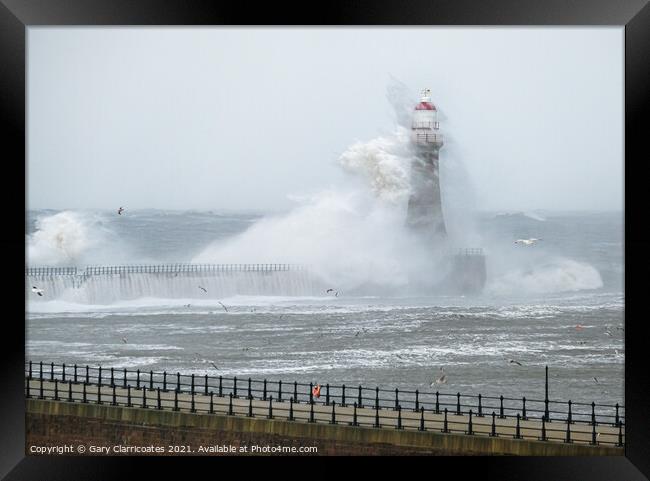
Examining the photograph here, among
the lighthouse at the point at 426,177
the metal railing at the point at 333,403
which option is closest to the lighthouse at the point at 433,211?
the lighthouse at the point at 426,177

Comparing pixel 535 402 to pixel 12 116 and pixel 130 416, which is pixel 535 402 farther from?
pixel 12 116

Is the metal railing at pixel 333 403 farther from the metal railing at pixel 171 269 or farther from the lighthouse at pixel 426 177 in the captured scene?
the lighthouse at pixel 426 177

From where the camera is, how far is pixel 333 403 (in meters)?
12.6

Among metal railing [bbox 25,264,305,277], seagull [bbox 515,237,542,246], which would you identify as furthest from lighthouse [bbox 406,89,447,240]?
metal railing [bbox 25,264,305,277]

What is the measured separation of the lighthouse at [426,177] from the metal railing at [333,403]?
1628 millimetres

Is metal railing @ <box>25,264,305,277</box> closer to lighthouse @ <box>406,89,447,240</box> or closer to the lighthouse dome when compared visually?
lighthouse @ <box>406,89,447,240</box>

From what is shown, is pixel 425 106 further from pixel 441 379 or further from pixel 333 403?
pixel 333 403

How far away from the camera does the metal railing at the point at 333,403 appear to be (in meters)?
12.5

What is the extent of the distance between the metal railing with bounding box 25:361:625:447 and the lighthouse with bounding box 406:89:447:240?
1.63m

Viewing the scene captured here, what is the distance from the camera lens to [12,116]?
Result: 12164 mm

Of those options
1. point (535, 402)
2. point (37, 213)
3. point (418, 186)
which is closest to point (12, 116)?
point (37, 213)

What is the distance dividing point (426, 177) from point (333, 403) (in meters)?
2.49

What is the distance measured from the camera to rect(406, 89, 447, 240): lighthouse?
1321 centimetres

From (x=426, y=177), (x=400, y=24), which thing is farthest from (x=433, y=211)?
(x=400, y=24)
